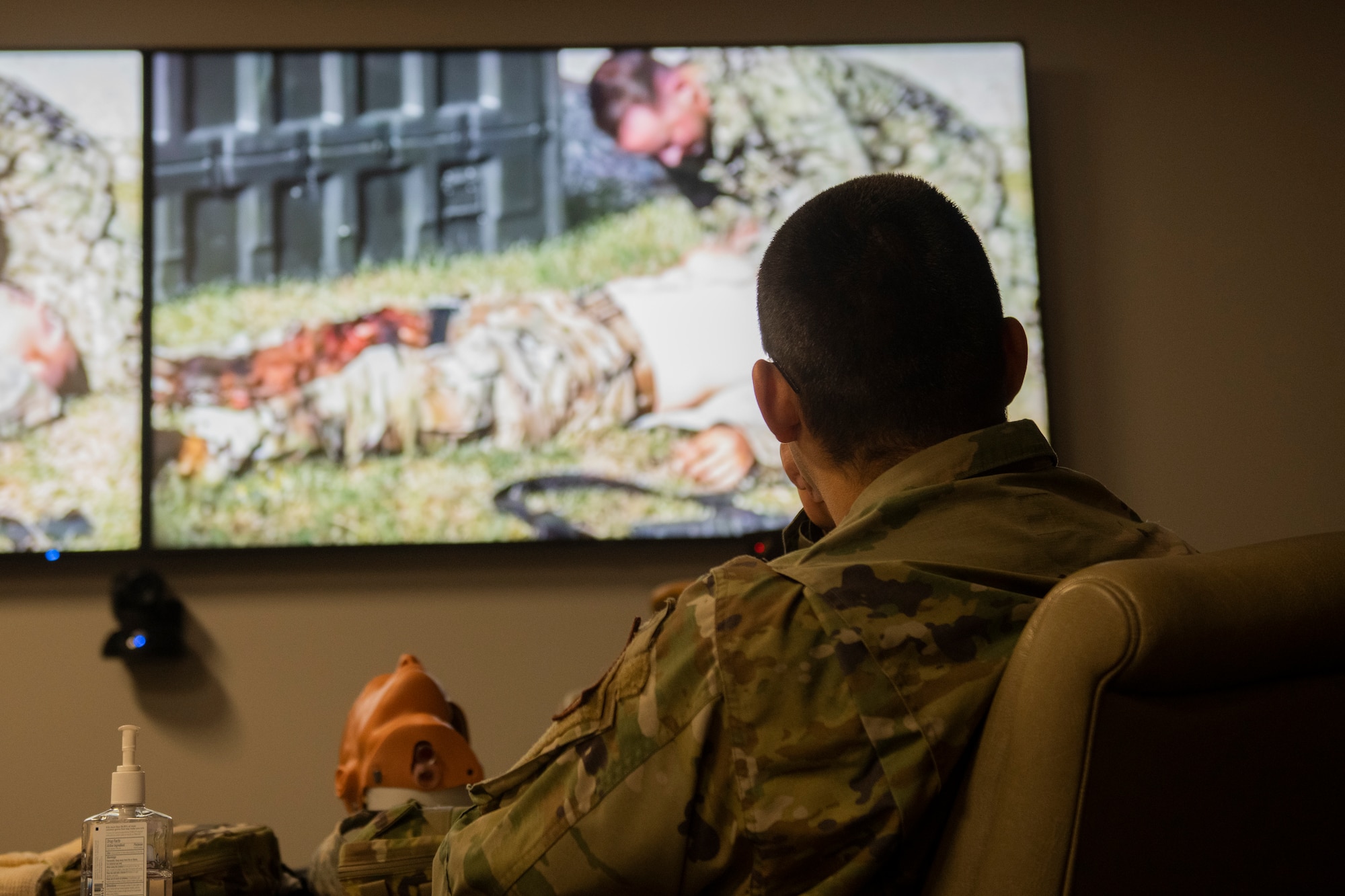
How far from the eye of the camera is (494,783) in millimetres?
857

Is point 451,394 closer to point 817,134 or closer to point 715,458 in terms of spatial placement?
point 715,458

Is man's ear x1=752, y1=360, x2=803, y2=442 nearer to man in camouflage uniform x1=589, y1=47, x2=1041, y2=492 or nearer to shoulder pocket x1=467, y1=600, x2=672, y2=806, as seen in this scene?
shoulder pocket x1=467, y1=600, x2=672, y2=806

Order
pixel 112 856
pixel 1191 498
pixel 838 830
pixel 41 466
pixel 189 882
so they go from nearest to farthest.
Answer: pixel 838 830 < pixel 112 856 < pixel 189 882 < pixel 41 466 < pixel 1191 498

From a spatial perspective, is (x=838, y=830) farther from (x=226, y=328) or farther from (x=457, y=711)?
(x=226, y=328)

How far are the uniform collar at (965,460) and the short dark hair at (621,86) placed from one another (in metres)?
2.31

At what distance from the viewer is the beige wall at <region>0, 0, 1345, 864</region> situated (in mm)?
2957

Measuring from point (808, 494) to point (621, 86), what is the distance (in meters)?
2.26

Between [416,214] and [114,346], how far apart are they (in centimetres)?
80

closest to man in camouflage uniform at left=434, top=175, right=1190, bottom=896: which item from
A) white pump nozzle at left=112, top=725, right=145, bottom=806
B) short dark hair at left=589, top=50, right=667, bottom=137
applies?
white pump nozzle at left=112, top=725, right=145, bottom=806

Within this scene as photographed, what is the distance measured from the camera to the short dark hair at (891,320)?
3.12 feet

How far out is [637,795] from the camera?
2.55 ft

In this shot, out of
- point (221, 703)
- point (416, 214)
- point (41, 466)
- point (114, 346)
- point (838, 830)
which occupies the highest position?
point (416, 214)

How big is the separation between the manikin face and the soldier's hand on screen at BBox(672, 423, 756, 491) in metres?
0.71

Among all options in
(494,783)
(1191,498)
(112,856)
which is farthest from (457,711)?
(1191,498)
